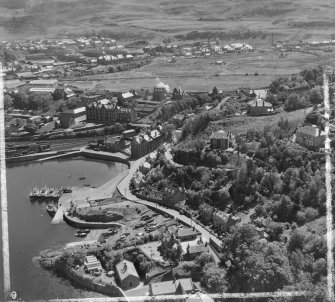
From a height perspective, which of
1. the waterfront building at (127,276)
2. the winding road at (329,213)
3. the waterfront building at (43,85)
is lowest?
the waterfront building at (127,276)

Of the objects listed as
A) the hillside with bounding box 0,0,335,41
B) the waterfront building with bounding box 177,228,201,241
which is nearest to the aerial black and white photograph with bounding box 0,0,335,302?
the waterfront building with bounding box 177,228,201,241

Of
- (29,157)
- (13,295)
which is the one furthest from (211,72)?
(13,295)

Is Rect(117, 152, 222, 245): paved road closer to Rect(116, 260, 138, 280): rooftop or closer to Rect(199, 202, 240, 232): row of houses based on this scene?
Rect(199, 202, 240, 232): row of houses

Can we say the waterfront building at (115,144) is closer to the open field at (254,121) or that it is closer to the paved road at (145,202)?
the paved road at (145,202)

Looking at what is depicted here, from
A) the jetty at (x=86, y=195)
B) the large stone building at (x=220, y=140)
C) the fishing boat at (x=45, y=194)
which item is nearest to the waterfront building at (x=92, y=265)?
the jetty at (x=86, y=195)

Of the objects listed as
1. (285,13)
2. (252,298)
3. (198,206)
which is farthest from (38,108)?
(285,13)

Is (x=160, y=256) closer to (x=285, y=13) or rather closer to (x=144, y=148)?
(x=144, y=148)
